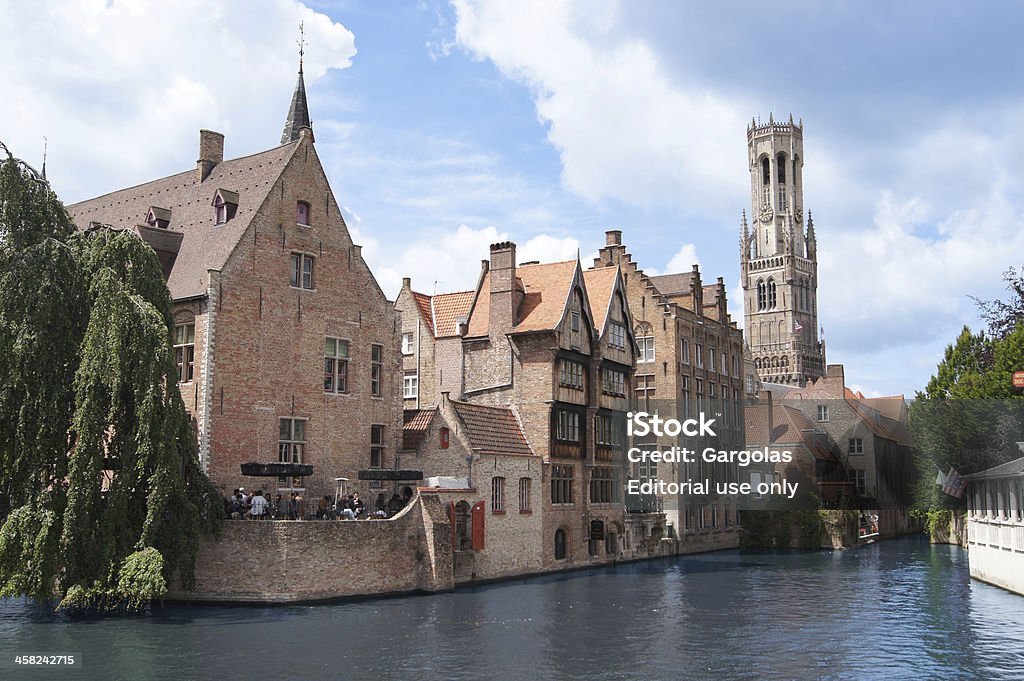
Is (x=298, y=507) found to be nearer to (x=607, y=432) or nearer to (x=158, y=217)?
(x=158, y=217)

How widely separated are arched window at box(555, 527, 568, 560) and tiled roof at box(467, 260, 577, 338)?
402 inches

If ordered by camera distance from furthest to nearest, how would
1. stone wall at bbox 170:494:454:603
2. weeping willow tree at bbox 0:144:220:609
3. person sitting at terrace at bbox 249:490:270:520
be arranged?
person sitting at terrace at bbox 249:490:270:520 < stone wall at bbox 170:494:454:603 < weeping willow tree at bbox 0:144:220:609

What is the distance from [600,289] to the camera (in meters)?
58.3

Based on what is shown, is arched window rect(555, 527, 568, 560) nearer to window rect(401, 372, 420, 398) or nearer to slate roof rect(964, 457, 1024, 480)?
window rect(401, 372, 420, 398)

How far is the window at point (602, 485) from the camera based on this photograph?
181 feet

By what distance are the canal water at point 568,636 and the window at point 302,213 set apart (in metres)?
15.2

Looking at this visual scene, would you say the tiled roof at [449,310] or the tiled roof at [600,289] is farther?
the tiled roof at [600,289]

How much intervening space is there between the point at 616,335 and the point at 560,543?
12338 mm

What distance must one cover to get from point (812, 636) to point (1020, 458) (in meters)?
18.8

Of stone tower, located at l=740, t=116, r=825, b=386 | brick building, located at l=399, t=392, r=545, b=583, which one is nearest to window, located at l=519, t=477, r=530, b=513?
brick building, located at l=399, t=392, r=545, b=583

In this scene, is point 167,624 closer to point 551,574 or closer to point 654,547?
point 551,574

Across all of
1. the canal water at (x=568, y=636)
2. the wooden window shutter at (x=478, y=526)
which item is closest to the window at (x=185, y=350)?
the canal water at (x=568, y=636)

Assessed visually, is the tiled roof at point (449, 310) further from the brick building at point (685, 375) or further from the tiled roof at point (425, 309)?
the brick building at point (685, 375)

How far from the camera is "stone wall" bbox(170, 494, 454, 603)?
118ft
